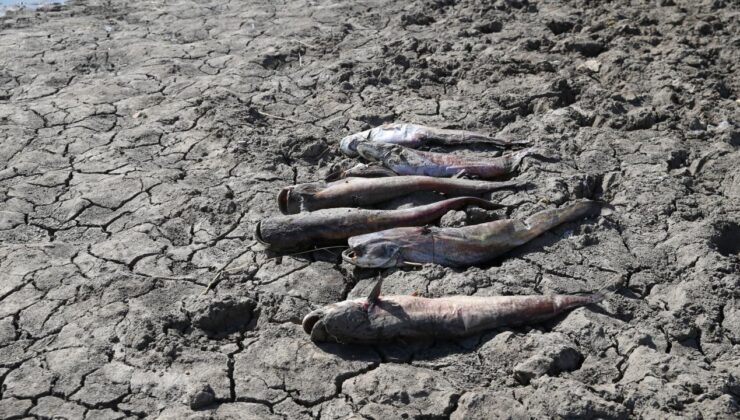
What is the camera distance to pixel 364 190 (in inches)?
231

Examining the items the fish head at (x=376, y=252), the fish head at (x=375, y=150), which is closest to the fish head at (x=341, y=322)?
the fish head at (x=376, y=252)

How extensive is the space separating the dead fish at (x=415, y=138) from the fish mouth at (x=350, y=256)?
150 centimetres

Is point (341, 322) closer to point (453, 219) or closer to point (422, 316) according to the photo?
point (422, 316)

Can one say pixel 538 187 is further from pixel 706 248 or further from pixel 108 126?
pixel 108 126

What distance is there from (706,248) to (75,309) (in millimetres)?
3783

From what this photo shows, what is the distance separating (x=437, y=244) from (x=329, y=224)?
75 centimetres

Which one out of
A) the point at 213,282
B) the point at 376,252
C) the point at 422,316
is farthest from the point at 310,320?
the point at 213,282

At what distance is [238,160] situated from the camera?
21.8 feet

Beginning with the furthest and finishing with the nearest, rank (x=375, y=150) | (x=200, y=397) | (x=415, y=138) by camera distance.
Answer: (x=415, y=138)
(x=375, y=150)
(x=200, y=397)

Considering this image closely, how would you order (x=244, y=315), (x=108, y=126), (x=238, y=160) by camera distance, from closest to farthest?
(x=244, y=315)
(x=238, y=160)
(x=108, y=126)

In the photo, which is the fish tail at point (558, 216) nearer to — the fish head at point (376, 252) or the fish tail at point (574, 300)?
the fish tail at point (574, 300)

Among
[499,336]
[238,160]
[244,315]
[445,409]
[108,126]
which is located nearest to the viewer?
[445,409]

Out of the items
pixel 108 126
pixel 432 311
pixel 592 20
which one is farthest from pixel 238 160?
pixel 592 20

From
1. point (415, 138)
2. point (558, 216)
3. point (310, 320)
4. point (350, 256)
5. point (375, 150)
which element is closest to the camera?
point (310, 320)
